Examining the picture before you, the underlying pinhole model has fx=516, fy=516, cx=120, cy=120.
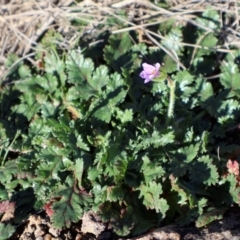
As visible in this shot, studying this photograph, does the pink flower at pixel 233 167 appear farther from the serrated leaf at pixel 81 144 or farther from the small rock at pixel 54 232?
the small rock at pixel 54 232

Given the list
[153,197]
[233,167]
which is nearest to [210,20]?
[233,167]

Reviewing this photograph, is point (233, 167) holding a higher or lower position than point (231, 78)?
lower

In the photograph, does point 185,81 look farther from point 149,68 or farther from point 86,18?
point 86,18

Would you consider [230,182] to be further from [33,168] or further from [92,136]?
[33,168]

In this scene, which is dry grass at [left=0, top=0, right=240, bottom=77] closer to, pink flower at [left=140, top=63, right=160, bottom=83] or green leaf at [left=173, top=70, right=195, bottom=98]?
green leaf at [left=173, top=70, right=195, bottom=98]

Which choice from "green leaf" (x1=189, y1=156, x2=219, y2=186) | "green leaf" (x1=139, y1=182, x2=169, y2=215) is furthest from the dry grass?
"green leaf" (x1=139, y1=182, x2=169, y2=215)

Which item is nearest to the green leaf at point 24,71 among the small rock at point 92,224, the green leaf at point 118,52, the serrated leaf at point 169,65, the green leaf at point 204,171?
the green leaf at point 118,52
